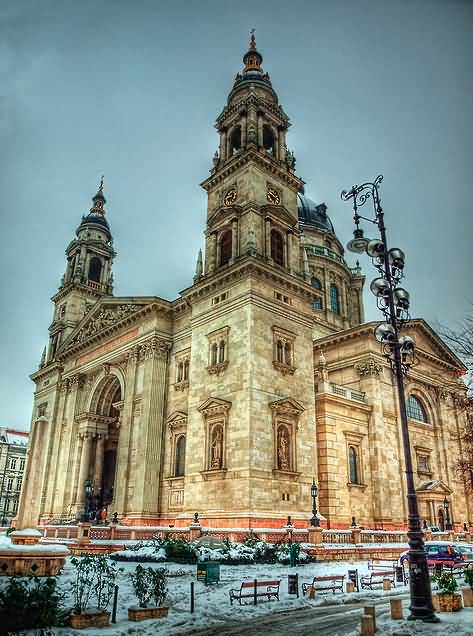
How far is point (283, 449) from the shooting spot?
2989cm

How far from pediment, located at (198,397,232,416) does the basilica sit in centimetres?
8

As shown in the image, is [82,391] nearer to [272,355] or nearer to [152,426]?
[152,426]

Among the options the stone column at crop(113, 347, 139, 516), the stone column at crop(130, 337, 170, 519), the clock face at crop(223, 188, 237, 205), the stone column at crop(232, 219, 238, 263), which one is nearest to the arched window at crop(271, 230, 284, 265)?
the stone column at crop(232, 219, 238, 263)

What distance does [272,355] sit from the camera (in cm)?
3156

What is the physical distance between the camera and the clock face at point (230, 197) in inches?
1460

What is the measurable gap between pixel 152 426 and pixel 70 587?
64.9ft

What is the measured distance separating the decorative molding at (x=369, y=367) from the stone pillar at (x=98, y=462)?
20.9 metres

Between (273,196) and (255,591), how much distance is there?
27.8 meters

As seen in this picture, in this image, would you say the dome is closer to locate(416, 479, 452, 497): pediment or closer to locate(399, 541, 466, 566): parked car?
locate(416, 479, 452, 497): pediment

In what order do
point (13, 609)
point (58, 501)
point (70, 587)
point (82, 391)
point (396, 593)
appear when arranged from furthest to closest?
1. point (82, 391)
2. point (58, 501)
3. point (396, 593)
4. point (70, 587)
5. point (13, 609)

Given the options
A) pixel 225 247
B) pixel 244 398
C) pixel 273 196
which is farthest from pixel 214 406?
pixel 273 196

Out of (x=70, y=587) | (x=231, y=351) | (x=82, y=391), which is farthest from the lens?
(x=82, y=391)

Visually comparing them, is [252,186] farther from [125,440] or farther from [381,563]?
[381,563]

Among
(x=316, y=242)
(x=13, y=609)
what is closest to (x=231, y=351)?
(x=13, y=609)
